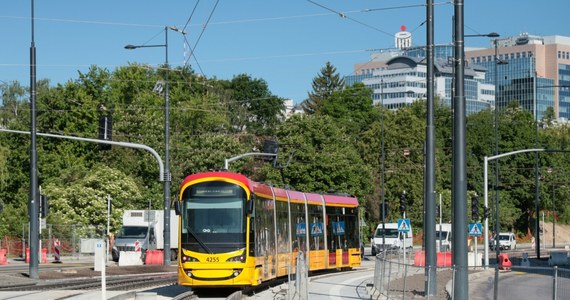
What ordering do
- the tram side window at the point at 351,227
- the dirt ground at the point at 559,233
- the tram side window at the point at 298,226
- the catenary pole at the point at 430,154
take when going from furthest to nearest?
the dirt ground at the point at 559,233
the tram side window at the point at 351,227
the tram side window at the point at 298,226
the catenary pole at the point at 430,154

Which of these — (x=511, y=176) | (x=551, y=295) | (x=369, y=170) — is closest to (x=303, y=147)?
(x=369, y=170)

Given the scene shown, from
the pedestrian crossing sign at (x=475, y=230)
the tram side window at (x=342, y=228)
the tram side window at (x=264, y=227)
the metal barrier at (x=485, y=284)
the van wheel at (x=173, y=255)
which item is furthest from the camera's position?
the van wheel at (x=173, y=255)

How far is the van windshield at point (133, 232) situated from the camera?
6094 cm

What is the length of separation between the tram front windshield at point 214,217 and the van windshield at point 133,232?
103 feet

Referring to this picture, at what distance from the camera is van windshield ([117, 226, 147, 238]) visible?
2399 inches

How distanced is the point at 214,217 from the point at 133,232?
1256 inches

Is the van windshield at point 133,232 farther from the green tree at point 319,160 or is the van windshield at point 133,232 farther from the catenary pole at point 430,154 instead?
the catenary pole at point 430,154

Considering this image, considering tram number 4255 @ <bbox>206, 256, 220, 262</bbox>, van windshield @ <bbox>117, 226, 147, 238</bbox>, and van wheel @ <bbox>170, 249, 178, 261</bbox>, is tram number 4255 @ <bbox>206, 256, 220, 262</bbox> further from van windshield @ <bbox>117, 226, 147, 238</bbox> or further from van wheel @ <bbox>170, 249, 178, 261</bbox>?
van wheel @ <bbox>170, 249, 178, 261</bbox>

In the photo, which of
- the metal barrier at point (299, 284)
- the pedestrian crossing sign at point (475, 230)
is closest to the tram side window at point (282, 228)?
the metal barrier at point (299, 284)

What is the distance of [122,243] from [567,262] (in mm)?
25420

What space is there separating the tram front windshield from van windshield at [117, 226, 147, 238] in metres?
31.4

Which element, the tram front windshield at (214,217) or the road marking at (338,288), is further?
the road marking at (338,288)

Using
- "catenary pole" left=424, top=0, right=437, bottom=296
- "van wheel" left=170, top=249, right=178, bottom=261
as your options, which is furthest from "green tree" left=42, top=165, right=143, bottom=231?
"catenary pole" left=424, top=0, right=437, bottom=296

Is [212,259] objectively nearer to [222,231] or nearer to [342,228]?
[222,231]
